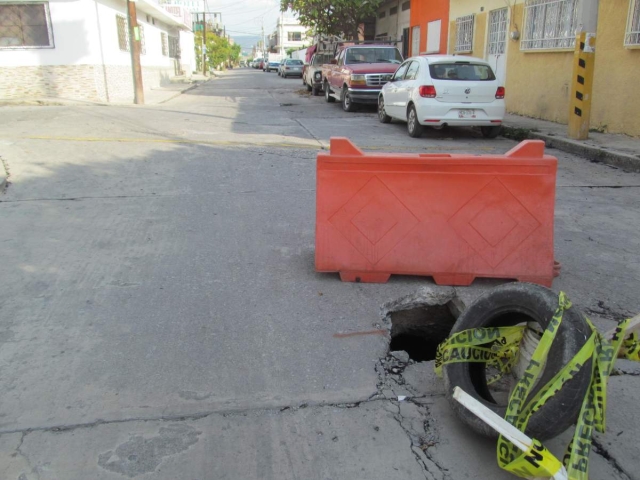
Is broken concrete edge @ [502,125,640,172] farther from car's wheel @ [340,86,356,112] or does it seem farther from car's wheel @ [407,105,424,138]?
car's wheel @ [340,86,356,112]

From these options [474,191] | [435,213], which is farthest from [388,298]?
[474,191]

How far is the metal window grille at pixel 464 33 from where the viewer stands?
1983 cm

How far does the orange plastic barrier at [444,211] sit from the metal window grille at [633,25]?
854cm

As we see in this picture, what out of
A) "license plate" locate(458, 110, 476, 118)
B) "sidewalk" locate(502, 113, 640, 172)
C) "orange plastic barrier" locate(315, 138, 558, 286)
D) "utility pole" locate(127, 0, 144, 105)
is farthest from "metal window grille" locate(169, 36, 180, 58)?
"orange plastic barrier" locate(315, 138, 558, 286)

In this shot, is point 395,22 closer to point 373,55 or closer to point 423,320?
point 373,55

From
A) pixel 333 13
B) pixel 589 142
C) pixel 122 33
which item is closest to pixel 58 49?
pixel 122 33

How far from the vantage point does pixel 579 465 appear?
2.36m

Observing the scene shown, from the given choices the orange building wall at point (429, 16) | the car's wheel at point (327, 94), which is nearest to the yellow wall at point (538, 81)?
the orange building wall at point (429, 16)

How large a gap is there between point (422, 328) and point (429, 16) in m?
22.4

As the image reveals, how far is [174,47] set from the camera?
42.0 metres

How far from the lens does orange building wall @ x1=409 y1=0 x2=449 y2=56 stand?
22156 millimetres

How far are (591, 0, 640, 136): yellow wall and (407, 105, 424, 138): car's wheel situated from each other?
382 cm

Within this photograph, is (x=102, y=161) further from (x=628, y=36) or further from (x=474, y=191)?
(x=628, y=36)

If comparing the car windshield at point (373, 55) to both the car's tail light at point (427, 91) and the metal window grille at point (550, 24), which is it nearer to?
the metal window grille at point (550, 24)
